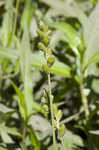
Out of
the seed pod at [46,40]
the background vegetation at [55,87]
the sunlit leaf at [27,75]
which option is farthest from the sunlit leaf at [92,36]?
the seed pod at [46,40]

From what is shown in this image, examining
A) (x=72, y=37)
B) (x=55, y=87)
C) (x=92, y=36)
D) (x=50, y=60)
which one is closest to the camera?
(x=50, y=60)

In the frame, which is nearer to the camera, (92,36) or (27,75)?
(27,75)

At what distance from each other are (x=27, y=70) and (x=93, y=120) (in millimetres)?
384

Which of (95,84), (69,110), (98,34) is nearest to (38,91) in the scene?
(69,110)

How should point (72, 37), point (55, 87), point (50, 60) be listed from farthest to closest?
point (72, 37) → point (55, 87) → point (50, 60)

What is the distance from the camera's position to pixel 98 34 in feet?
3.59

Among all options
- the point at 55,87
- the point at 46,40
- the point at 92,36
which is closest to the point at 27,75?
the point at 55,87

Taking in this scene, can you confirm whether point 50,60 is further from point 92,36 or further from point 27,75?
point 92,36

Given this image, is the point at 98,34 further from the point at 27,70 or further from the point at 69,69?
the point at 27,70

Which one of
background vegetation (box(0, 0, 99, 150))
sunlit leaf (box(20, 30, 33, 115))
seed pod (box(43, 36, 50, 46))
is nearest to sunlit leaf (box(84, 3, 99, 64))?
background vegetation (box(0, 0, 99, 150))

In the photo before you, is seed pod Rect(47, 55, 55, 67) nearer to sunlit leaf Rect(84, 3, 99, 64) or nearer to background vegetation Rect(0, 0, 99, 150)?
background vegetation Rect(0, 0, 99, 150)

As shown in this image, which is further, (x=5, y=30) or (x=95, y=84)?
(x=5, y=30)

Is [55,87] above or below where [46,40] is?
below

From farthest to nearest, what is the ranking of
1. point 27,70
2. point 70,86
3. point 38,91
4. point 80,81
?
point 38,91
point 70,86
point 80,81
point 27,70
